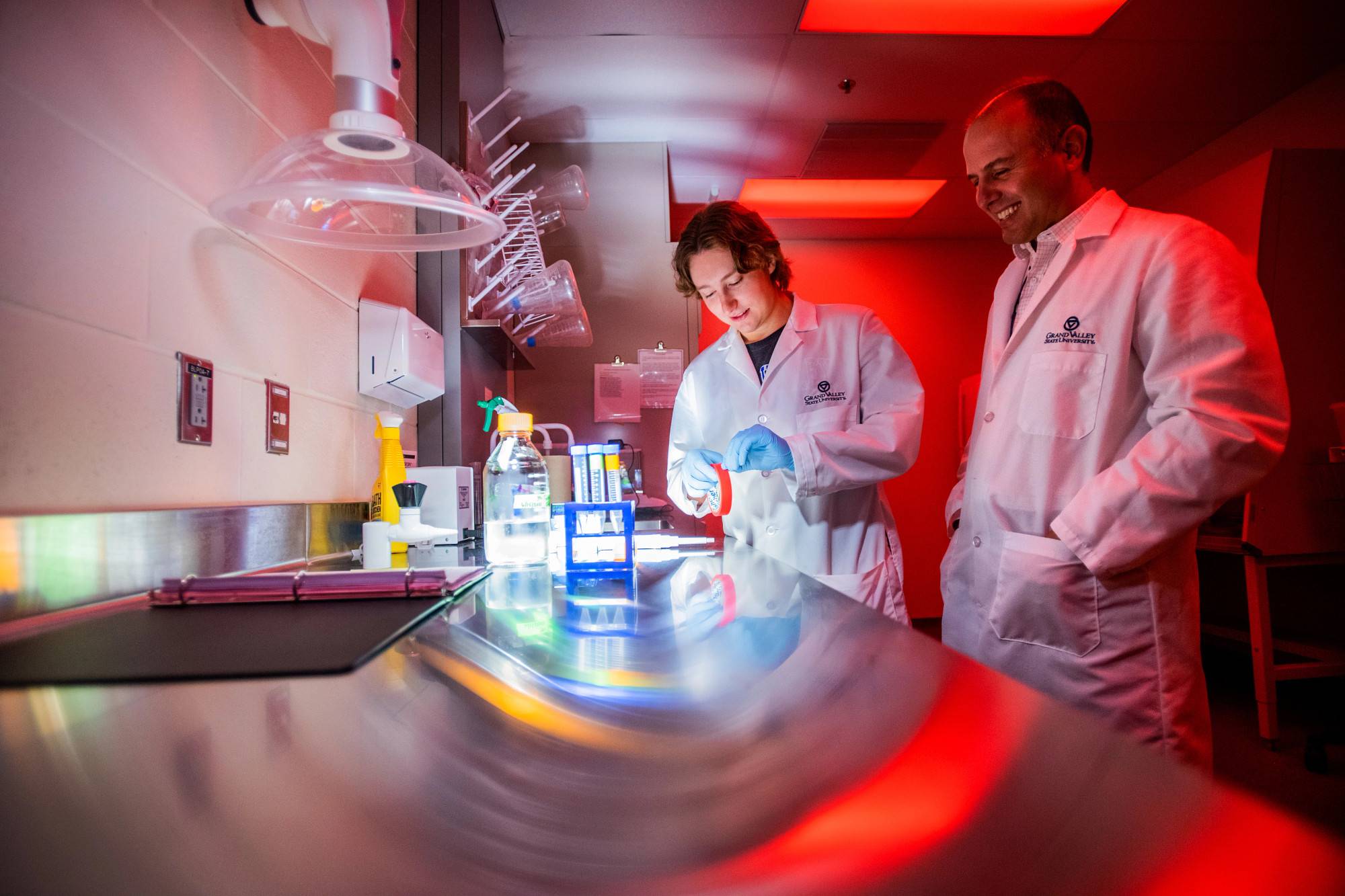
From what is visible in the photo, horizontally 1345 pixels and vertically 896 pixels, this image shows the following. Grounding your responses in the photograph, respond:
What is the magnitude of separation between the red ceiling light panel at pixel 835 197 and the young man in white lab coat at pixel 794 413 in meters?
2.21

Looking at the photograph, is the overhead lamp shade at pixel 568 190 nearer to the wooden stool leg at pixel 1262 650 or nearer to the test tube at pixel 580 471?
the test tube at pixel 580 471

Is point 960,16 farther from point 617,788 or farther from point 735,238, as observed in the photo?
point 617,788

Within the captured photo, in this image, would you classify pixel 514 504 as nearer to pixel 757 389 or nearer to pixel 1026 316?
pixel 757 389

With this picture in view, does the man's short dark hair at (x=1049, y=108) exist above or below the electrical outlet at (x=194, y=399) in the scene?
above

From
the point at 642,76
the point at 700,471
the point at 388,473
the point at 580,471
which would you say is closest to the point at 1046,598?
the point at 700,471

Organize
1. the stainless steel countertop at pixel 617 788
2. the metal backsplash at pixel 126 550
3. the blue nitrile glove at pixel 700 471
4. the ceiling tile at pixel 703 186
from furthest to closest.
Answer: the ceiling tile at pixel 703 186, the blue nitrile glove at pixel 700 471, the metal backsplash at pixel 126 550, the stainless steel countertop at pixel 617 788

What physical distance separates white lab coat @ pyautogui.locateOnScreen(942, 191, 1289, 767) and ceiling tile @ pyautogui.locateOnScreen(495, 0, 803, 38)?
1.59 metres

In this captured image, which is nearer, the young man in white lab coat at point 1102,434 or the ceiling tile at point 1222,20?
the young man in white lab coat at point 1102,434

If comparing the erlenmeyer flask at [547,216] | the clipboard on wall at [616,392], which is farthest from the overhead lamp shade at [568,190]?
the clipboard on wall at [616,392]

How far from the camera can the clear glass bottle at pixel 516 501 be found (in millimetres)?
1331

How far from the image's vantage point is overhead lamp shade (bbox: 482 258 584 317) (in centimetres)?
247

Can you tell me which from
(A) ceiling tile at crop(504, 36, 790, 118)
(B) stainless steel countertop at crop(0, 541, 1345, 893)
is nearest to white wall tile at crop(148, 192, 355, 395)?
(B) stainless steel countertop at crop(0, 541, 1345, 893)

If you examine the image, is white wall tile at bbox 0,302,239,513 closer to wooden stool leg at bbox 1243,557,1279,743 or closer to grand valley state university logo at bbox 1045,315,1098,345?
grand valley state university logo at bbox 1045,315,1098,345

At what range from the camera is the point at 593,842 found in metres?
0.31
